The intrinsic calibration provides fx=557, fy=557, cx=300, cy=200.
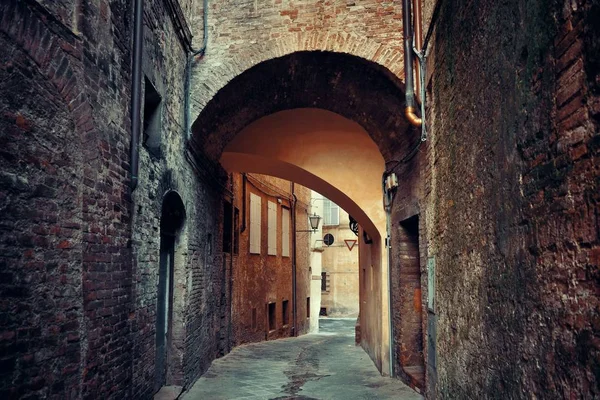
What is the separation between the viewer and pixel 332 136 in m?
10.5

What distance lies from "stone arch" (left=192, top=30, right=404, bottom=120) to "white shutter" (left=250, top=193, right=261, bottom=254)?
7.13m

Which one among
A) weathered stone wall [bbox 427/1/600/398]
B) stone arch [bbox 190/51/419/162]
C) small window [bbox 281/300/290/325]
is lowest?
small window [bbox 281/300/290/325]

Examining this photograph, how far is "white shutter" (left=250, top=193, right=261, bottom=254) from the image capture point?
14.5 metres

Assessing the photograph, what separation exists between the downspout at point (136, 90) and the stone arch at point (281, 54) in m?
2.17

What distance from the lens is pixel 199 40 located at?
7738 mm

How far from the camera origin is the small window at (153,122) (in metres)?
6.15

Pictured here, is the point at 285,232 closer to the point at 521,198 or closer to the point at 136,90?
the point at 136,90

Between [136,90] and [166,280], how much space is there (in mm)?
2866

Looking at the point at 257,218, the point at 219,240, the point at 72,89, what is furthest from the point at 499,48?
the point at 257,218

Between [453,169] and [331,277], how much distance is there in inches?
1039

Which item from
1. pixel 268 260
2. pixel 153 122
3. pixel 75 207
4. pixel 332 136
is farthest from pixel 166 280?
pixel 268 260

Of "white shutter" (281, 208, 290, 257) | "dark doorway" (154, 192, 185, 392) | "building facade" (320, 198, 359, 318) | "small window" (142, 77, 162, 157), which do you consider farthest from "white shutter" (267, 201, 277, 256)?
"building facade" (320, 198, 359, 318)

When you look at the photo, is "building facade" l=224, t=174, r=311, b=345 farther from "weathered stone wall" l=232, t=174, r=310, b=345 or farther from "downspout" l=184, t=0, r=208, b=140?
"downspout" l=184, t=0, r=208, b=140

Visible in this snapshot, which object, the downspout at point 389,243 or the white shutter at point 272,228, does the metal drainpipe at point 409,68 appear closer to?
the downspout at point 389,243
